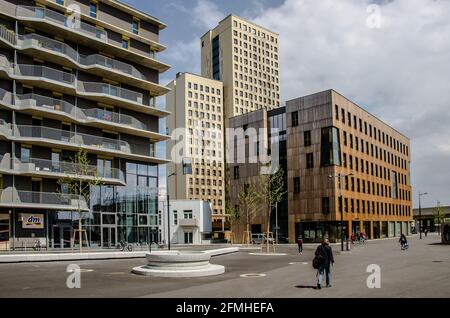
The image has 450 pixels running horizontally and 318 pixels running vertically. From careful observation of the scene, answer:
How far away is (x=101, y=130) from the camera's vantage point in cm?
4922

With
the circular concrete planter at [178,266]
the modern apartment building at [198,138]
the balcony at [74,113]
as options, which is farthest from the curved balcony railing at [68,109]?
the modern apartment building at [198,138]

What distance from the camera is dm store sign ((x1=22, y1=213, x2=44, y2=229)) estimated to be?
4122 cm

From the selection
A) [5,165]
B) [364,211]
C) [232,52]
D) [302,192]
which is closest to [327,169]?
[302,192]

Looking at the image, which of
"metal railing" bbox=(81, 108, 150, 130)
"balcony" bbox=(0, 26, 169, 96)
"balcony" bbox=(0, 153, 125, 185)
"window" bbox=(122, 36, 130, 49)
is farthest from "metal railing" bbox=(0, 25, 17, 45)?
"window" bbox=(122, 36, 130, 49)

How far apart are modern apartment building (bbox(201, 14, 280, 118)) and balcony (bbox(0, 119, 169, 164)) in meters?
81.9

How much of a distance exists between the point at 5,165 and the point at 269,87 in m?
110

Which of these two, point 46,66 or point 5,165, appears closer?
point 5,165

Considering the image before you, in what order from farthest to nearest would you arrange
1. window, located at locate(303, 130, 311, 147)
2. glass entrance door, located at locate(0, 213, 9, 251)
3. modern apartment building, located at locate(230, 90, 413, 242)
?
window, located at locate(303, 130, 311, 147) → modern apartment building, located at locate(230, 90, 413, 242) → glass entrance door, located at locate(0, 213, 9, 251)

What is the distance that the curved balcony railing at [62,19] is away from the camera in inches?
1674

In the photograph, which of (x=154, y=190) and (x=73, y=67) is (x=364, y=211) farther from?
(x=73, y=67)

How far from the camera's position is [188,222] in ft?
292

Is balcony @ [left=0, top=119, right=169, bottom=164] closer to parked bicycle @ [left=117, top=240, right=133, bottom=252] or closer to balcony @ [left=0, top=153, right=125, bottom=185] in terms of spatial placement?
balcony @ [left=0, top=153, right=125, bottom=185]

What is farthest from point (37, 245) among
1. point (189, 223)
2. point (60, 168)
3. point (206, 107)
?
point (206, 107)

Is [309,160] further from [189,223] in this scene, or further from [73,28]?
[73,28]
